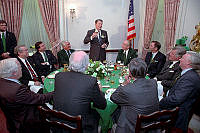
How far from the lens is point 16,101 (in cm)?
174

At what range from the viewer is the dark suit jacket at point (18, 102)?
1723mm

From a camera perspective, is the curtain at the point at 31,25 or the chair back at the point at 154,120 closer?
the chair back at the point at 154,120

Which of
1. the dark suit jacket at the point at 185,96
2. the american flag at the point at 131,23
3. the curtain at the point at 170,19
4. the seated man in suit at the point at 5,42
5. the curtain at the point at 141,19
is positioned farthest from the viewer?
the curtain at the point at 141,19

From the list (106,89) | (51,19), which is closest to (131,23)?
(51,19)

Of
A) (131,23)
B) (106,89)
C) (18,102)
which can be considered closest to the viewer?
(18,102)

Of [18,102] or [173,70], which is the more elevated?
[173,70]

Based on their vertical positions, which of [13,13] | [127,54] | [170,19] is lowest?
[127,54]

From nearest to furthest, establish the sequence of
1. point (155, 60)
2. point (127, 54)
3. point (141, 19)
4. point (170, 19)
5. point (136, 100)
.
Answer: point (136, 100), point (155, 60), point (127, 54), point (170, 19), point (141, 19)

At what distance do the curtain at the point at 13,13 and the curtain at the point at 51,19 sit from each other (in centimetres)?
65

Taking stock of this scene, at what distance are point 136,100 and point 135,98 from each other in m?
0.02

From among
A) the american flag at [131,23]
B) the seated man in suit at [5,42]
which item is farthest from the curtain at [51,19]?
the american flag at [131,23]

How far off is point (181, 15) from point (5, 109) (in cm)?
480

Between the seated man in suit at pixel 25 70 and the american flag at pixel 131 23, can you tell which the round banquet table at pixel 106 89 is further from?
the american flag at pixel 131 23

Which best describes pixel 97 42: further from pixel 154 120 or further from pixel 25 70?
pixel 154 120
